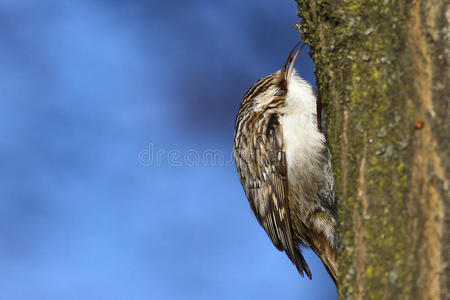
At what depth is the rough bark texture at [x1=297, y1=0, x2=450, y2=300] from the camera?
1080 millimetres

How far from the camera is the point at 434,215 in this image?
1.07 metres

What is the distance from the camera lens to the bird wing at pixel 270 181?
242 centimetres

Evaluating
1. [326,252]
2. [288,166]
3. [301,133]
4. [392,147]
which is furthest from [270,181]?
[392,147]

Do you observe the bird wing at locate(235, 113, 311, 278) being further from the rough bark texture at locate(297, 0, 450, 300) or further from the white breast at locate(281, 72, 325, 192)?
the rough bark texture at locate(297, 0, 450, 300)

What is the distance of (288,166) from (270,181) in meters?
0.14

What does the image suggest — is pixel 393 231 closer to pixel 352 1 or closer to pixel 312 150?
pixel 352 1

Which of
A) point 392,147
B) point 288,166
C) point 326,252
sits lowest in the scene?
point 392,147

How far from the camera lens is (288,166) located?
242 centimetres

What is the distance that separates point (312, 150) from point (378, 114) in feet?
3.45

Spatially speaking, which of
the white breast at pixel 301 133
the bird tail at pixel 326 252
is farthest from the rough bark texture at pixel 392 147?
the bird tail at pixel 326 252

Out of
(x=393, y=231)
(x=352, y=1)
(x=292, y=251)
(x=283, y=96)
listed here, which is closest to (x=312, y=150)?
(x=283, y=96)

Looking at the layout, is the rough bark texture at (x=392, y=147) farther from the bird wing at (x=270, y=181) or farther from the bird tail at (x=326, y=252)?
the bird tail at (x=326, y=252)

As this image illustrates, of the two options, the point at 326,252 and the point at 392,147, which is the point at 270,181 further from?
the point at 392,147

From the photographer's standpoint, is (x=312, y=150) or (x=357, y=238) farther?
(x=312, y=150)
